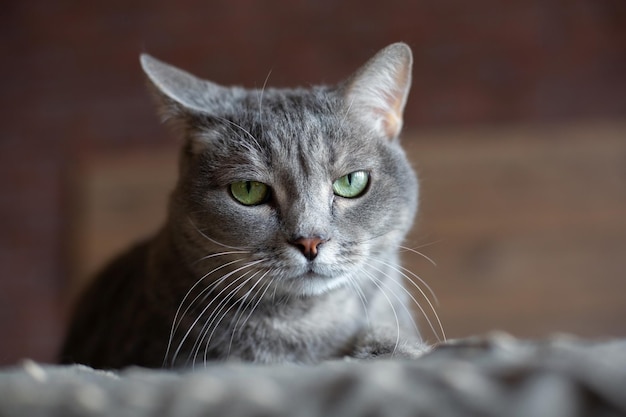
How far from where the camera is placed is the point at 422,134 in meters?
3.03

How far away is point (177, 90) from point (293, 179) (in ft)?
1.11

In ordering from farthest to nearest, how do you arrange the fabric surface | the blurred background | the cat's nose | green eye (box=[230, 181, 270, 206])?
the blurred background, green eye (box=[230, 181, 270, 206]), the cat's nose, the fabric surface

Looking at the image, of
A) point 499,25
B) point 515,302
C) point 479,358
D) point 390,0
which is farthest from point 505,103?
point 479,358

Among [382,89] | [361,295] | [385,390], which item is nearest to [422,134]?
[382,89]

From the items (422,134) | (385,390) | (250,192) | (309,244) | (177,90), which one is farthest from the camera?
(422,134)

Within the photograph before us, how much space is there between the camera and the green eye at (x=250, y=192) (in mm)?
1241

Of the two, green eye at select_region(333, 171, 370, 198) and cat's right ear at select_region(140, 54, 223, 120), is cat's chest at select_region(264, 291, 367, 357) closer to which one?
green eye at select_region(333, 171, 370, 198)

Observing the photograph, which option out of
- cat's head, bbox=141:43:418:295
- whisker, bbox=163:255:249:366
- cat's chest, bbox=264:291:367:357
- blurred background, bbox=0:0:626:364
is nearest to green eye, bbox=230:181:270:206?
cat's head, bbox=141:43:418:295

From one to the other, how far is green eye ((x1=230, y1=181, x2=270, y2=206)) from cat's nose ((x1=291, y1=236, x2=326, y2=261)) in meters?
0.13

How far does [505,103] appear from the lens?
10.1 feet

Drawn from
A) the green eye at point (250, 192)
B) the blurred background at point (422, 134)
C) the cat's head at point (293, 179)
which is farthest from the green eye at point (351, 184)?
the blurred background at point (422, 134)

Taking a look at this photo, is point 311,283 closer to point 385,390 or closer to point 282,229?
point 282,229

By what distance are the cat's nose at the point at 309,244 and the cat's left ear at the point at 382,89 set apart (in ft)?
1.05

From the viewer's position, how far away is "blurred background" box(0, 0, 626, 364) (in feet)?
9.80
